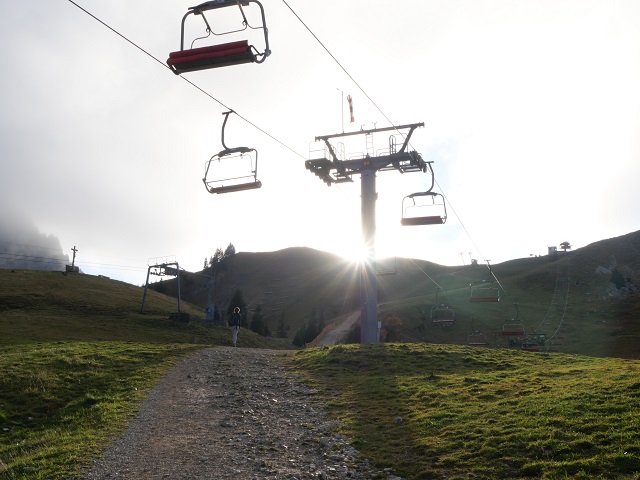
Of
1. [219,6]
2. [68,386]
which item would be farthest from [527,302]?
[219,6]

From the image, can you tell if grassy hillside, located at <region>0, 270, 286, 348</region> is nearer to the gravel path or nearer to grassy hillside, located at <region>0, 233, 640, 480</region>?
grassy hillside, located at <region>0, 233, 640, 480</region>

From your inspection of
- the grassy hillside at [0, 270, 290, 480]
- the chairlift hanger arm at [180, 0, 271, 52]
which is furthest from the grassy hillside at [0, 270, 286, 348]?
the chairlift hanger arm at [180, 0, 271, 52]

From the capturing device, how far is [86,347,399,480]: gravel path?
38.4 ft

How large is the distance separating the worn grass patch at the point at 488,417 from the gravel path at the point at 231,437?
857 millimetres

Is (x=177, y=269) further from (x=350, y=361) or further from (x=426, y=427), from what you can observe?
(x=426, y=427)

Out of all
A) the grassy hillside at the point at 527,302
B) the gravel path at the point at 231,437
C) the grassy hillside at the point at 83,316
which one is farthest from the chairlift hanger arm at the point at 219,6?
the grassy hillside at the point at 83,316

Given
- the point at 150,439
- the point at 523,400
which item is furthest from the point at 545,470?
the point at 150,439

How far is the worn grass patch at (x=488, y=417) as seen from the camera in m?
10.7

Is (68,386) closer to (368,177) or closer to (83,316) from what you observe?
(368,177)

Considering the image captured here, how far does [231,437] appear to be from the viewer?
14367 mm

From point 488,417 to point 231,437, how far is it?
673cm

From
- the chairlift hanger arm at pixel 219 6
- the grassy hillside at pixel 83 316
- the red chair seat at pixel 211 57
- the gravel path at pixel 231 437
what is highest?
the chairlift hanger arm at pixel 219 6

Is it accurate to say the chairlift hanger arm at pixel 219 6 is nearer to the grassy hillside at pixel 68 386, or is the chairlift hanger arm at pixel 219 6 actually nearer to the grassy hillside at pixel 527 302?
the grassy hillside at pixel 68 386

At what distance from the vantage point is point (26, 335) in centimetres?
4638
